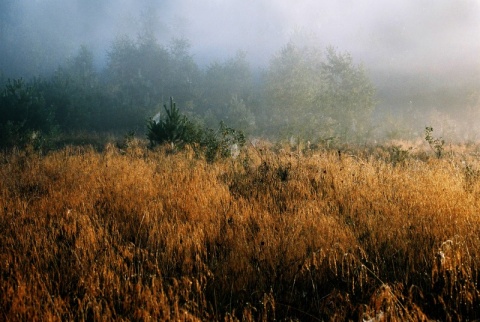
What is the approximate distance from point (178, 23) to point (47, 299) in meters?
69.4

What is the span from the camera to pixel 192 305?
2.23m

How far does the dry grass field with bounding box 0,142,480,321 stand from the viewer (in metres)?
2.17

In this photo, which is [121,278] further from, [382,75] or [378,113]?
[382,75]

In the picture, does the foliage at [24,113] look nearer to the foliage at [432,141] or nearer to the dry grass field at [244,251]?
the dry grass field at [244,251]

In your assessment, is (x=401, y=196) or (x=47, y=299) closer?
(x=47, y=299)

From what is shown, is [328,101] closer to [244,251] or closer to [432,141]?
[432,141]

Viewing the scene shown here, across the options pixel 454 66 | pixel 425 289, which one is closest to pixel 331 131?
pixel 425 289

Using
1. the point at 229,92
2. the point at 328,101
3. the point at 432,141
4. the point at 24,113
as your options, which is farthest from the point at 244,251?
the point at 229,92

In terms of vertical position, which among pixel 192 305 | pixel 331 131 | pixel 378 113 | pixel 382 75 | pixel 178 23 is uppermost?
pixel 178 23

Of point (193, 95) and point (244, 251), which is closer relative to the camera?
point (244, 251)

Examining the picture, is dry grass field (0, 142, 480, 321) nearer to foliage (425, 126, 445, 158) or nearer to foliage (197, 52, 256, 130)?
foliage (425, 126, 445, 158)

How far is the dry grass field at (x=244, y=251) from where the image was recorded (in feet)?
7.11

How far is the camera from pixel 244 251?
10.1ft

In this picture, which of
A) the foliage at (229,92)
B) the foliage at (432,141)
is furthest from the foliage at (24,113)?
the foliage at (229,92)
